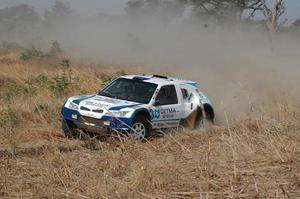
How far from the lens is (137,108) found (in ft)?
38.9

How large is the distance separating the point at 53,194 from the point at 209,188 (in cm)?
160

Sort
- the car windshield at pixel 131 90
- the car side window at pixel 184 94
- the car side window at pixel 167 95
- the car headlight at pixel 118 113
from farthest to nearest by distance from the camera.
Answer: the car side window at pixel 184 94
the car side window at pixel 167 95
the car windshield at pixel 131 90
the car headlight at pixel 118 113

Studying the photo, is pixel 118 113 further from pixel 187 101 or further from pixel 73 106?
pixel 187 101

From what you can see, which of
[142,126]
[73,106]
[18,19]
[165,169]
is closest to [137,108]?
[142,126]

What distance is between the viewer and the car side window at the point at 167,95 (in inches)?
510

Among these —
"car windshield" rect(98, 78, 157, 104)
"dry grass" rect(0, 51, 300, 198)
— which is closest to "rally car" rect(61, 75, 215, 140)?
"car windshield" rect(98, 78, 157, 104)

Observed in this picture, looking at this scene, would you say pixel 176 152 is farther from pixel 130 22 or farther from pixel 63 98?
pixel 130 22

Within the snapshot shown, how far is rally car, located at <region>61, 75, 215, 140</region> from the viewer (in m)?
11.5

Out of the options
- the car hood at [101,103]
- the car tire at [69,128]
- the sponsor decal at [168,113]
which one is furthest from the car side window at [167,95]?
the car tire at [69,128]

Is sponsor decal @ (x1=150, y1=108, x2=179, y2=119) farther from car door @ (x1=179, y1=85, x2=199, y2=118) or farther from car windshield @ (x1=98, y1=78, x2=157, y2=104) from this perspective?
car door @ (x1=179, y1=85, x2=199, y2=118)

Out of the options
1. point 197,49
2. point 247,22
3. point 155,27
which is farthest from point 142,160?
point 155,27

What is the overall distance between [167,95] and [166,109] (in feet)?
1.67

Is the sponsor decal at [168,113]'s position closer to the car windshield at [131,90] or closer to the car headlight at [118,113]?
the car windshield at [131,90]

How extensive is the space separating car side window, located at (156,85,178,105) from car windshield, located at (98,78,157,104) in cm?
21
